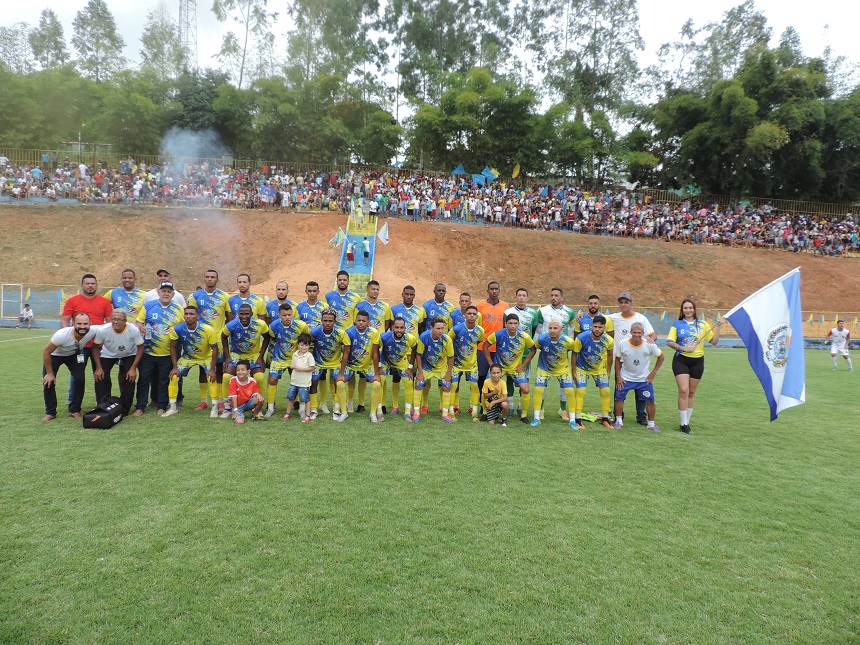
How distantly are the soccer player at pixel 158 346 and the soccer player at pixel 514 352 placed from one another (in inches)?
180

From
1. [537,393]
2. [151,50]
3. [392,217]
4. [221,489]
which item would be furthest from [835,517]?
[151,50]

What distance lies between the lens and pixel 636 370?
296 inches

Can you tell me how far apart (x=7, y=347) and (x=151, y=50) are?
4654 cm

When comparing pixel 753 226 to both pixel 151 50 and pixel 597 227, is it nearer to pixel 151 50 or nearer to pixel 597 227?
pixel 597 227

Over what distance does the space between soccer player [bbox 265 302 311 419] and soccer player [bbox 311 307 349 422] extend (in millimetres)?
238

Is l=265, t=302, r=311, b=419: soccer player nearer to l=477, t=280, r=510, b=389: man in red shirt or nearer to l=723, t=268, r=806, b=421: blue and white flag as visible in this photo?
l=477, t=280, r=510, b=389: man in red shirt

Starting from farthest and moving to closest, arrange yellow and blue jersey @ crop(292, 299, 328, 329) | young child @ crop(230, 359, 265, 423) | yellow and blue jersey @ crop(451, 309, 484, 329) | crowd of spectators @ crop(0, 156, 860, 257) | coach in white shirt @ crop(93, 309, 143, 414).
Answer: crowd of spectators @ crop(0, 156, 860, 257), yellow and blue jersey @ crop(451, 309, 484, 329), yellow and blue jersey @ crop(292, 299, 328, 329), young child @ crop(230, 359, 265, 423), coach in white shirt @ crop(93, 309, 143, 414)

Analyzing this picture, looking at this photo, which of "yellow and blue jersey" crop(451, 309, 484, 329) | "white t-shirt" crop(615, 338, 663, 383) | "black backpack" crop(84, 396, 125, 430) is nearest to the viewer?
"black backpack" crop(84, 396, 125, 430)

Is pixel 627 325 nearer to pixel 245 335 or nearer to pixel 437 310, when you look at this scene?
pixel 437 310

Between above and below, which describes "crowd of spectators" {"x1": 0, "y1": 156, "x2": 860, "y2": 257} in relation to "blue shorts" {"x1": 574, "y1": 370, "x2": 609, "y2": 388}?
above

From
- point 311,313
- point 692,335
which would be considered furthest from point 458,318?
point 692,335

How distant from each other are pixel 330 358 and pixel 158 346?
238 centimetres

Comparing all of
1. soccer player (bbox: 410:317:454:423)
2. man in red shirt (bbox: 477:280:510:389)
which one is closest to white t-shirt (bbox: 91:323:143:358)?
soccer player (bbox: 410:317:454:423)

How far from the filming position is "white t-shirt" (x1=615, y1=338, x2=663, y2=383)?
748 centimetres
